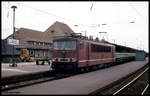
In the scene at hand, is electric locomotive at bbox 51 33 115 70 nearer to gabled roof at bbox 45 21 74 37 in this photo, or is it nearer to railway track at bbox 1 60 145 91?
railway track at bbox 1 60 145 91

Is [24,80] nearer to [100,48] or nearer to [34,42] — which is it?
[100,48]

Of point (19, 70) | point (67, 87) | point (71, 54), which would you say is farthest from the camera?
point (19, 70)

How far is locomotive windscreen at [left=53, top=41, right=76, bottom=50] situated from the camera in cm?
2045

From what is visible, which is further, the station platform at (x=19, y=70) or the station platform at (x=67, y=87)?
the station platform at (x=19, y=70)

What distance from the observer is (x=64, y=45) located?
20797mm

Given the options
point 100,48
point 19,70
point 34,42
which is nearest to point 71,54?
point 19,70

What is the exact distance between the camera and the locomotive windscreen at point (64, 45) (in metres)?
20.5

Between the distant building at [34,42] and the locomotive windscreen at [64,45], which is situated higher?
the distant building at [34,42]

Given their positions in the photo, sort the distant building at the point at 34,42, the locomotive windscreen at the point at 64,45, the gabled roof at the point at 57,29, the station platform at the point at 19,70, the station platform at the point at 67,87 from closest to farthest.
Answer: the station platform at the point at 67,87
the station platform at the point at 19,70
the locomotive windscreen at the point at 64,45
the distant building at the point at 34,42
the gabled roof at the point at 57,29

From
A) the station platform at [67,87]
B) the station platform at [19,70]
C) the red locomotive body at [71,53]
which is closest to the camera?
the station platform at [67,87]

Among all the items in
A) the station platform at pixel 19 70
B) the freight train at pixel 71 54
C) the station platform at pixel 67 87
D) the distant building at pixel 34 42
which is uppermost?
the distant building at pixel 34 42

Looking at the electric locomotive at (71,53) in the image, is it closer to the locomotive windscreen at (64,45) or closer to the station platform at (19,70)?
the locomotive windscreen at (64,45)

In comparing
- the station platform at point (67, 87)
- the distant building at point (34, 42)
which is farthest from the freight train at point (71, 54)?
the distant building at point (34, 42)

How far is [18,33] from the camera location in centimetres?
5838
